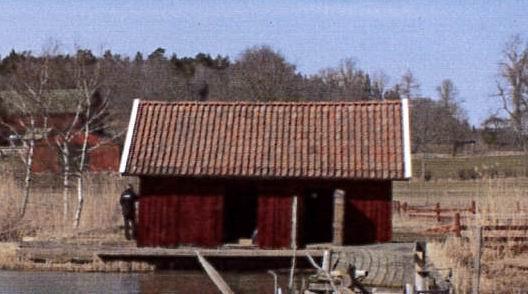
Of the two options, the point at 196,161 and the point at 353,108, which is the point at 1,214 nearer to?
the point at 196,161

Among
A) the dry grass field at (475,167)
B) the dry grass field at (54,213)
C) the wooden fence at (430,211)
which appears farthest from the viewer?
the dry grass field at (475,167)

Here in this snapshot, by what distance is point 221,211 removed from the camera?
30.3 meters

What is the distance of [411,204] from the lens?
46.9 metres

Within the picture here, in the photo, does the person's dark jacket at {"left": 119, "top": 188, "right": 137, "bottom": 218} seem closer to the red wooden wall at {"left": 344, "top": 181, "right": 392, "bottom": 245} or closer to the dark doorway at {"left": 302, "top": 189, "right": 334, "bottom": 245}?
the dark doorway at {"left": 302, "top": 189, "right": 334, "bottom": 245}

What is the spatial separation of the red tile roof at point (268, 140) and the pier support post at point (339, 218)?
787mm

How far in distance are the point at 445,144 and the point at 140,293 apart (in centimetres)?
6468

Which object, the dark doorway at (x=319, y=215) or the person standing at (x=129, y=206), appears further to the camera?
the dark doorway at (x=319, y=215)

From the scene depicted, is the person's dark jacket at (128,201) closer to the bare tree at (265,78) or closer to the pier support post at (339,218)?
the pier support post at (339,218)

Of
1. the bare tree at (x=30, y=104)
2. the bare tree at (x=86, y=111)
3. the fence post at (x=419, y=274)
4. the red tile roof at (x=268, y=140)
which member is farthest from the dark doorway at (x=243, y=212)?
the fence post at (x=419, y=274)

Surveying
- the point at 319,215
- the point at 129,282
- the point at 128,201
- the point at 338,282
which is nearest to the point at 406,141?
the point at 319,215

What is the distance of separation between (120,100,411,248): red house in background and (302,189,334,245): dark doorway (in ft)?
0.14

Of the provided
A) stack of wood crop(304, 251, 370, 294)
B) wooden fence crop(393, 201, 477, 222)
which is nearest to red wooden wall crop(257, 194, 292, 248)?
wooden fence crop(393, 201, 477, 222)

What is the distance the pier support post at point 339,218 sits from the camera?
96.2 feet

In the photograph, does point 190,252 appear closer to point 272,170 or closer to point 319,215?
point 272,170
